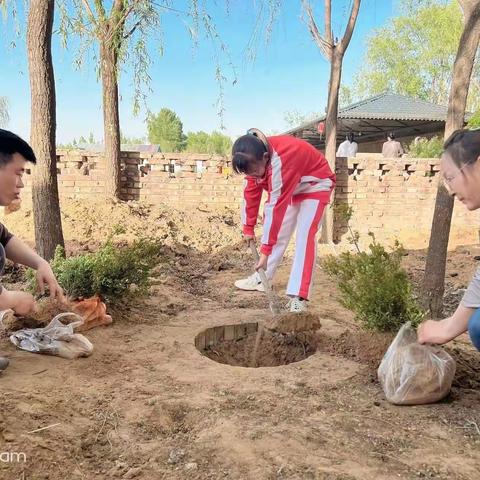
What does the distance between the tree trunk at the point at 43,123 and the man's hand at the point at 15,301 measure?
2369 mm

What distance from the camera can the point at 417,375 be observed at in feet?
7.23

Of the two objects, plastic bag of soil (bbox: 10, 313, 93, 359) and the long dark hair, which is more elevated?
the long dark hair

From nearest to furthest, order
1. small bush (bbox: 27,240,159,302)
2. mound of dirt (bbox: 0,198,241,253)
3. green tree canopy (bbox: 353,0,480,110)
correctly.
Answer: small bush (bbox: 27,240,159,302) → mound of dirt (bbox: 0,198,241,253) → green tree canopy (bbox: 353,0,480,110)

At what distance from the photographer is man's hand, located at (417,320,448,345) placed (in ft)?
6.55

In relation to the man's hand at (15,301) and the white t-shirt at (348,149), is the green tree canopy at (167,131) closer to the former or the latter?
the white t-shirt at (348,149)

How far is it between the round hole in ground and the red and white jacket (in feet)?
2.22

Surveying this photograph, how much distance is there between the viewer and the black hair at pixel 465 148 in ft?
6.09

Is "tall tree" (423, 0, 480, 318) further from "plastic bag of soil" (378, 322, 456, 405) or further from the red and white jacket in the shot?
"plastic bag of soil" (378, 322, 456, 405)

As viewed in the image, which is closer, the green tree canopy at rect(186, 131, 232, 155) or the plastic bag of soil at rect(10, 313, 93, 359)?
the plastic bag of soil at rect(10, 313, 93, 359)

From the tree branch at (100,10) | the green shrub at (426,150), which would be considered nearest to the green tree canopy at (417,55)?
the green shrub at (426,150)

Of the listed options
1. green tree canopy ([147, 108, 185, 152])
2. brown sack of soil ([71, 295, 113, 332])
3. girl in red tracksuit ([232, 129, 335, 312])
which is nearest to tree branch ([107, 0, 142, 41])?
girl in red tracksuit ([232, 129, 335, 312])

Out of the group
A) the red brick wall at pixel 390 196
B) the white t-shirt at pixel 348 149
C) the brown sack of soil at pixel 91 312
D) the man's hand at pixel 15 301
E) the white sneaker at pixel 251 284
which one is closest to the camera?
the man's hand at pixel 15 301

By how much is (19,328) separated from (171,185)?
630 centimetres

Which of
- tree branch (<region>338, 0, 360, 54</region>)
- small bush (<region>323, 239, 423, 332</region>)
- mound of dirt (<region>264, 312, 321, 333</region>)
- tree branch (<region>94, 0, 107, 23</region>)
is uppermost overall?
tree branch (<region>338, 0, 360, 54</region>)
